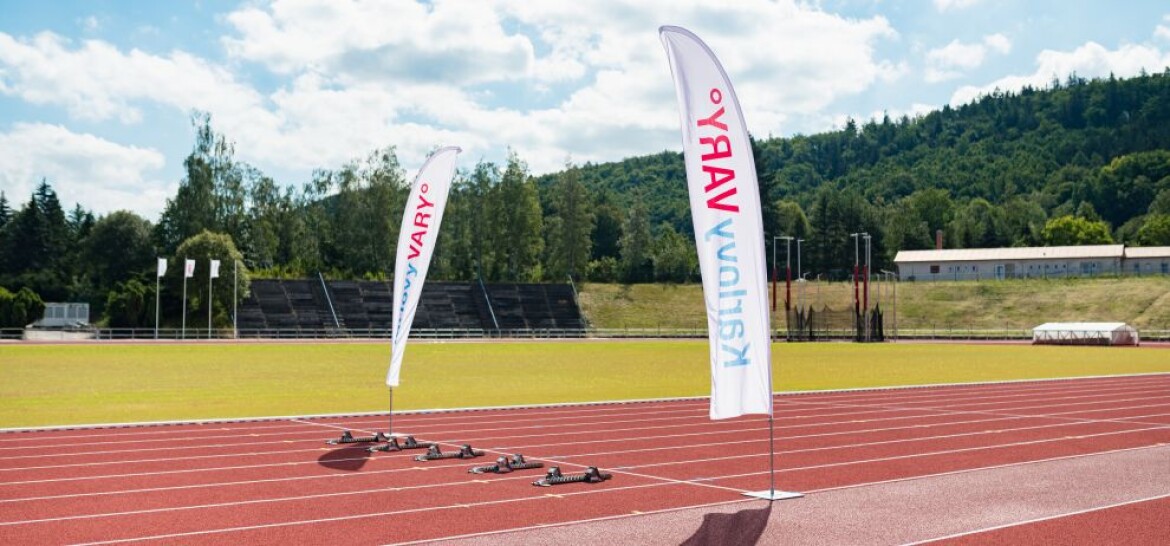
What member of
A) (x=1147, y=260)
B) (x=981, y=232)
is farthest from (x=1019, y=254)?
(x=981, y=232)

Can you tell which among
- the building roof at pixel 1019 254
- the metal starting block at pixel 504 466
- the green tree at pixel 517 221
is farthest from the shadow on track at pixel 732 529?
the building roof at pixel 1019 254

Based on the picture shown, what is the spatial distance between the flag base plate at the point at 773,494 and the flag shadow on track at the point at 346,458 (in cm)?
473

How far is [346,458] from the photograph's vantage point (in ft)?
42.6

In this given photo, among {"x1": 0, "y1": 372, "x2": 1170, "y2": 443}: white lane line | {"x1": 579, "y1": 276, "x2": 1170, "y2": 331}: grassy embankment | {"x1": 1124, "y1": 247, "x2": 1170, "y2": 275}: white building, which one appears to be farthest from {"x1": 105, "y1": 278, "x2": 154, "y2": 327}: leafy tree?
{"x1": 1124, "y1": 247, "x2": 1170, "y2": 275}: white building

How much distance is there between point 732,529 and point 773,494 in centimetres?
166

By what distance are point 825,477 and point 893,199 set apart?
17773 cm

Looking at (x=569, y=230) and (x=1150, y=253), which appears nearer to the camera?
(x=569, y=230)

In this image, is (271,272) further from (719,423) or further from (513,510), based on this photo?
(513,510)

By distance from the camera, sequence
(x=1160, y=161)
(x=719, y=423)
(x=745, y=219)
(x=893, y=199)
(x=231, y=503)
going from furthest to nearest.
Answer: (x=893, y=199), (x=1160, y=161), (x=719, y=423), (x=231, y=503), (x=745, y=219)

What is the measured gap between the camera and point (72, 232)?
11462cm

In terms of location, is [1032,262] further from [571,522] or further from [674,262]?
[571,522]

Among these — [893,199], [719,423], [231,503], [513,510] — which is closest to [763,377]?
[513,510]

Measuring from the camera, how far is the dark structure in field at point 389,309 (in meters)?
76.7

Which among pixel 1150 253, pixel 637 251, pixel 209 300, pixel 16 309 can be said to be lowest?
pixel 16 309
